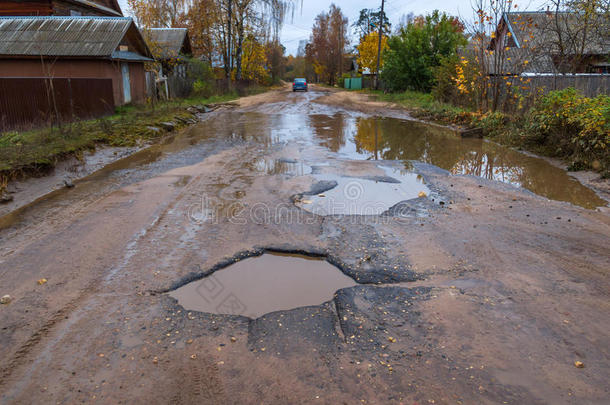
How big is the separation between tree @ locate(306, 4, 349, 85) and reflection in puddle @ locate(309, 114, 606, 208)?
53253 mm

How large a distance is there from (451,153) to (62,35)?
686 inches

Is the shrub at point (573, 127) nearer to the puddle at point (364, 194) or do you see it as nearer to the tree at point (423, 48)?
the puddle at point (364, 194)

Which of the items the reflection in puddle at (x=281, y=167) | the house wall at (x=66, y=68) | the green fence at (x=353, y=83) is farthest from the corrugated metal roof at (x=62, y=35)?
the green fence at (x=353, y=83)

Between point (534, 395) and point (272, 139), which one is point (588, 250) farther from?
point (272, 139)

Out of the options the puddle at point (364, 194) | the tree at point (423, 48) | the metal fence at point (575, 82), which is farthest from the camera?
the tree at point (423, 48)

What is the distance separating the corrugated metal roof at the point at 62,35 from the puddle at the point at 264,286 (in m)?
16.8

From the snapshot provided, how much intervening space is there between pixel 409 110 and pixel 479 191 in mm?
16297

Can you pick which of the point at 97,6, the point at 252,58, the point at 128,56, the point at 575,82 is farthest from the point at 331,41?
the point at 575,82

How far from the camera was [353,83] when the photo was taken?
178 ft

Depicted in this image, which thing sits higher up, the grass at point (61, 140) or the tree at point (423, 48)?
the tree at point (423, 48)

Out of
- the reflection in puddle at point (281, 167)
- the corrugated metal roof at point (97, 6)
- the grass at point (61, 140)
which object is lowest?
the reflection in puddle at point (281, 167)

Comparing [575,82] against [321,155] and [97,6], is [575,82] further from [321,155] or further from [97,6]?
[97,6]

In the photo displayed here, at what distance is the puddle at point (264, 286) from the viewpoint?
3434mm

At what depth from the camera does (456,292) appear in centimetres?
359
